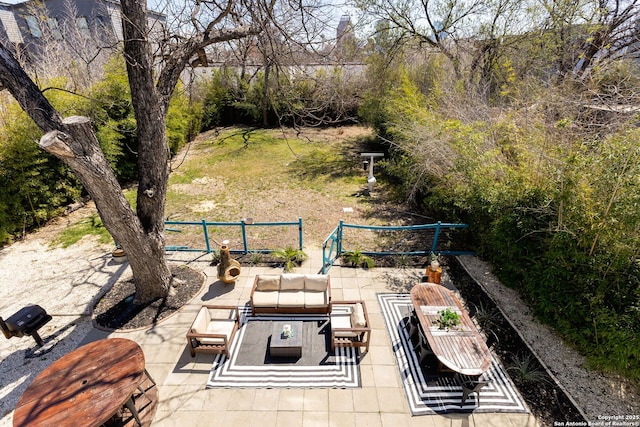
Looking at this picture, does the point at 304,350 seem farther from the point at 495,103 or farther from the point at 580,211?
the point at 495,103

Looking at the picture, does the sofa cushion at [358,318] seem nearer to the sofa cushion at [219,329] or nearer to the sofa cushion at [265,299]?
the sofa cushion at [265,299]

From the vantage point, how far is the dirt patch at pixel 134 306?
5.55m

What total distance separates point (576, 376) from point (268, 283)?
521cm

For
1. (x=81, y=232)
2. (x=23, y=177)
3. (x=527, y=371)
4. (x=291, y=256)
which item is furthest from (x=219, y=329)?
(x=23, y=177)

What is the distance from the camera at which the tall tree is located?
3822 mm

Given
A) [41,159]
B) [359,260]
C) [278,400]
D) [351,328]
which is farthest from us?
[41,159]

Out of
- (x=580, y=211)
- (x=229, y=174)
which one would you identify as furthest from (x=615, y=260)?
(x=229, y=174)

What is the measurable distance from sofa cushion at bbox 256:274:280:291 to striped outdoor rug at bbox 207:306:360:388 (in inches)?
37.1

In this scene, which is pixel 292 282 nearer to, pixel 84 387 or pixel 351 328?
pixel 351 328

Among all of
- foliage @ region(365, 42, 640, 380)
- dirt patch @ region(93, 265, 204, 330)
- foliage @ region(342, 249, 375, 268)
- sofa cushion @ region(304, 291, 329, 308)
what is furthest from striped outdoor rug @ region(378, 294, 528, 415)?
dirt patch @ region(93, 265, 204, 330)

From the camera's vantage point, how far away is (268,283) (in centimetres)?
588

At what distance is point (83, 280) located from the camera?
6781 mm

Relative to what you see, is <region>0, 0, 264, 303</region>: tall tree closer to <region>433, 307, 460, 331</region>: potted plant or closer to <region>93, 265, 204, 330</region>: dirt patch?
<region>93, 265, 204, 330</region>: dirt patch

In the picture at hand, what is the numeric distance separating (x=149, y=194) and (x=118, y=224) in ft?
2.26
